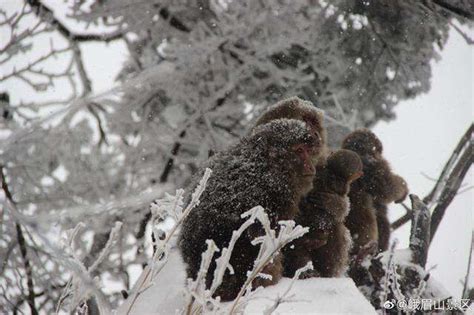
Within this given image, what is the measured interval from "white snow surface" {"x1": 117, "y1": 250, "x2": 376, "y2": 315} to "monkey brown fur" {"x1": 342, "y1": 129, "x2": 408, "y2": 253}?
2.05 feet

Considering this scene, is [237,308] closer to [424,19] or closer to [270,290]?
[270,290]

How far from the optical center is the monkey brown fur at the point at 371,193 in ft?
9.16

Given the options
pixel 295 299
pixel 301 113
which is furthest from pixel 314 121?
pixel 295 299

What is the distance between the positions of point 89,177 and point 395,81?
12.7ft

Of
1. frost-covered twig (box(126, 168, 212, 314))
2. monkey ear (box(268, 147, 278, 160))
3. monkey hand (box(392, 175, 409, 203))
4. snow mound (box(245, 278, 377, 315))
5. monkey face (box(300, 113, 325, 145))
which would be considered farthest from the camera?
monkey hand (box(392, 175, 409, 203))

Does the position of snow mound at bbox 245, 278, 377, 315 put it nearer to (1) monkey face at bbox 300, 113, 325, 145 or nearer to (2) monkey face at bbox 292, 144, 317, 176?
(2) monkey face at bbox 292, 144, 317, 176

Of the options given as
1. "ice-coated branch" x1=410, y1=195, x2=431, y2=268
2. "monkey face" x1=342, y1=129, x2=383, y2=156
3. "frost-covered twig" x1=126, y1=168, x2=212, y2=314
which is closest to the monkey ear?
"frost-covered twig" x1=126, y1=168, x2=212, y2=314

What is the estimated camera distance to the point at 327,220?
7.57ft

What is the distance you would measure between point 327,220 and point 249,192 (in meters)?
0.43

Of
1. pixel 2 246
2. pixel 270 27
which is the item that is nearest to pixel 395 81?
pixel 270 27

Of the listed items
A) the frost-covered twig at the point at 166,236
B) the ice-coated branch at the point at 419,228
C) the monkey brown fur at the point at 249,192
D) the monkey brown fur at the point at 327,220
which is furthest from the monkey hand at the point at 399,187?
the frost-covered twig at the point at 166,236

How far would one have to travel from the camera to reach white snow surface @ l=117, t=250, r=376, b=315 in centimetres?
192

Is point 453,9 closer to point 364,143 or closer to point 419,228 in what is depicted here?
point 364,143

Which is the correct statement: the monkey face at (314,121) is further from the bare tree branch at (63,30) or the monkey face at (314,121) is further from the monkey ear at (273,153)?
the bare tree branch at (63,30)
